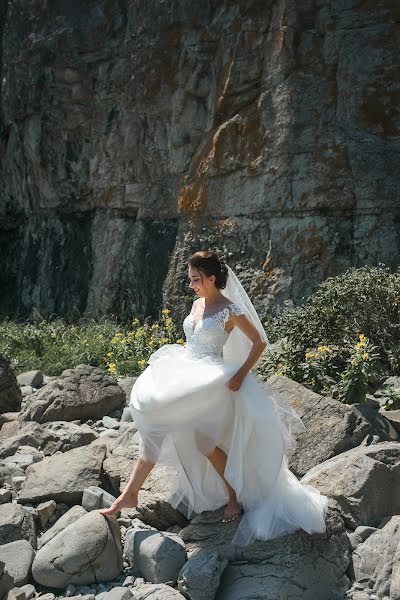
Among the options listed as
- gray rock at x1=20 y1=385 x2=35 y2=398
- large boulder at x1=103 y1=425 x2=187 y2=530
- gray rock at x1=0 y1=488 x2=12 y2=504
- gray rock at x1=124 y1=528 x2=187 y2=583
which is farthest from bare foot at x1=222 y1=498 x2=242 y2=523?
gray rock at x1=20 y1=385 x2=35 y2=398

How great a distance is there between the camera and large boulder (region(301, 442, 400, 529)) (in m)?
4.49

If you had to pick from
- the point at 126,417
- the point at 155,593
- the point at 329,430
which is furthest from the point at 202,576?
the point at 126,417

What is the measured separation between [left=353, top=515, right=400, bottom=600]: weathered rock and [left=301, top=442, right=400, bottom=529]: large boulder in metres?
0.20

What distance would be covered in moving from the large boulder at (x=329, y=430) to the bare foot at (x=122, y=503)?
1.23m

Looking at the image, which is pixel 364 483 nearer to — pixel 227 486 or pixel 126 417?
pixel 227 486

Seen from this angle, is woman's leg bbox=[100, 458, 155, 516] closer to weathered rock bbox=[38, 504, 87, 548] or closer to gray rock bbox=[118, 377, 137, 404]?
weathered rock bbox=[38, 504, 87, 548]

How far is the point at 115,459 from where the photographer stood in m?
5.20

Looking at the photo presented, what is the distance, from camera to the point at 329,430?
517cm

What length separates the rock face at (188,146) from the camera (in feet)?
35.6

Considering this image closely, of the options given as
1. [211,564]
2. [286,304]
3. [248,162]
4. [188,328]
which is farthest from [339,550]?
[248,162]

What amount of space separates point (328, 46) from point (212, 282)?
7594 millimetres

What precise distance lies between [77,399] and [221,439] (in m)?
3.28

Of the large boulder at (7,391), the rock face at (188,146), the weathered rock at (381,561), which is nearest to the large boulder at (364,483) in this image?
the weathered rock at (381,561)

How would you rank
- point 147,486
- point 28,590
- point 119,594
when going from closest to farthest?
point 119,594 < point 28,590 < point 147,486
